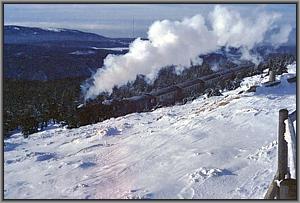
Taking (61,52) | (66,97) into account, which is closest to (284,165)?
(66,97)

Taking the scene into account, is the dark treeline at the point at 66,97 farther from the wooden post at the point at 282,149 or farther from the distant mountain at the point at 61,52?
the wooden post at the point at 282,149

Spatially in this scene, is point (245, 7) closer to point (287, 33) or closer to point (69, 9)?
point (287, 33)

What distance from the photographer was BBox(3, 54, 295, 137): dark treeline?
2.65m

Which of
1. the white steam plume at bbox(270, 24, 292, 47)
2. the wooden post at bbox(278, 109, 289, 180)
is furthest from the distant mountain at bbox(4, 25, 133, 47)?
the wooden post at bbox(278, 109, 289, 180)

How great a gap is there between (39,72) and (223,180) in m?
1.23

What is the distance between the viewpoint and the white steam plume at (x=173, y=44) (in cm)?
273

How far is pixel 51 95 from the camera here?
2.73m

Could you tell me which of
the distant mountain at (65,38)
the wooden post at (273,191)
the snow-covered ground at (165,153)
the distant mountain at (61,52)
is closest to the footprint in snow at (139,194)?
the snow-covered ground at (165,153)

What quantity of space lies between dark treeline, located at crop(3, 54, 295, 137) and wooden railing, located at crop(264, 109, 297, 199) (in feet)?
1.81

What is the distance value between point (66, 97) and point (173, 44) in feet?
2.32

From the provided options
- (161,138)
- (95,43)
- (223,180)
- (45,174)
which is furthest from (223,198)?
(95,43)

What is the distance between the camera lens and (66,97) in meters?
2.75

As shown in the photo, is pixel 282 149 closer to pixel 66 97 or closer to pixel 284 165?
pixel 284 165

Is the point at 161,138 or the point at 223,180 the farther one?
the point at 161,138
